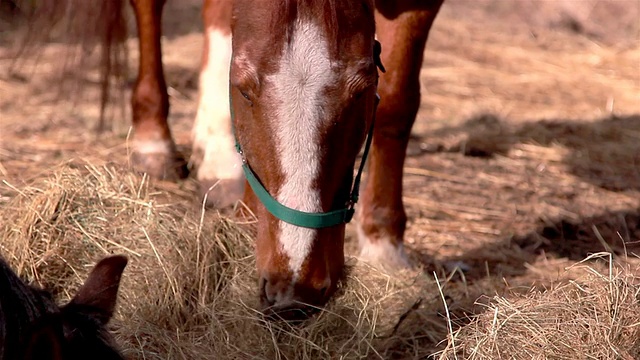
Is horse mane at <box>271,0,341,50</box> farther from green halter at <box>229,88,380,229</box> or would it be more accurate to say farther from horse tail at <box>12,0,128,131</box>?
horse tail at <box>12,0,128,131</box>

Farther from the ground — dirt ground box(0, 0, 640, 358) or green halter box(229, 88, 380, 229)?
green halter box(229, 88, 380, 229)

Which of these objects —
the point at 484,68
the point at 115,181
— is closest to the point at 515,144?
the point at 484,68

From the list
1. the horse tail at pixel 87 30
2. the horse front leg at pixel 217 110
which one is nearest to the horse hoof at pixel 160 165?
the horse front leg at pixel 217 110

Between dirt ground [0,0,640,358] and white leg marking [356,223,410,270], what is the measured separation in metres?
0.15

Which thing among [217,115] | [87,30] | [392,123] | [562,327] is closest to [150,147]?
[217,115]

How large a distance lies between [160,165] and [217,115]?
54 centimetres

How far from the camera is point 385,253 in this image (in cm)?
380

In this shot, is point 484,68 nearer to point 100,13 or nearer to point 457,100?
point 457,100

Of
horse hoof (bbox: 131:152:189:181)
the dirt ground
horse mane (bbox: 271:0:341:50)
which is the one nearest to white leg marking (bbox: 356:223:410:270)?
the dirt ground

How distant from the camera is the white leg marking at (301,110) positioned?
263 centimetres

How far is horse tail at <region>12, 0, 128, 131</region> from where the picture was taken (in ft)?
15.4

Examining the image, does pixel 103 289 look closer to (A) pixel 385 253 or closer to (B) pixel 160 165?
(A) pixel 385 253

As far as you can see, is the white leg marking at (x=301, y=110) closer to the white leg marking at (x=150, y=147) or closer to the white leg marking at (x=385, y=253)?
the white leg marking at (x=385, y=253)

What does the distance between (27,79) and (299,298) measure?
4467mm
